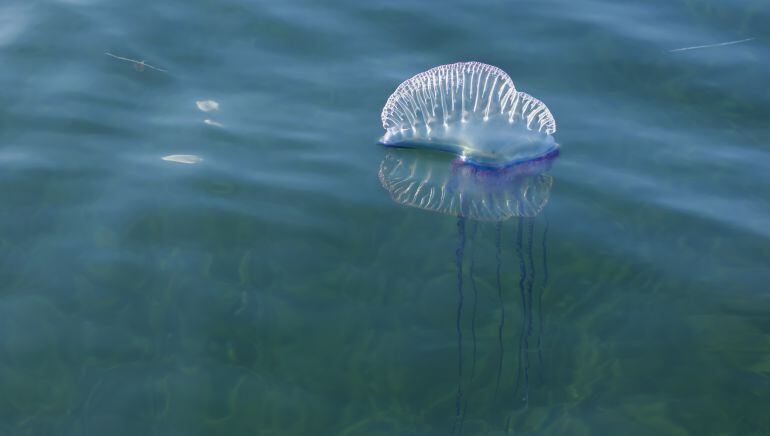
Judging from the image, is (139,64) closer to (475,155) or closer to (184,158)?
(184,158)

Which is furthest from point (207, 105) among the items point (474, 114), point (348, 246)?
point (474, 114)

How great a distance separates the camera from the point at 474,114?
218 inches

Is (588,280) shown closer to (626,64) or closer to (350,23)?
(626,64)

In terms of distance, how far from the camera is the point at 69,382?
4.93 m

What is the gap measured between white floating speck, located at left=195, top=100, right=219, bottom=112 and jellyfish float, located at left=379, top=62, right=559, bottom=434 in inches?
50.2

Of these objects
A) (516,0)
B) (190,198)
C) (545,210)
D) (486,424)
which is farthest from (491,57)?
(486,424)

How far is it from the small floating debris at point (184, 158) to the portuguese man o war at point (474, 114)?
126cm

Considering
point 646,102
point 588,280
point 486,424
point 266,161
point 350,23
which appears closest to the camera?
point 486,424

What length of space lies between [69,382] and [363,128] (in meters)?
2.49

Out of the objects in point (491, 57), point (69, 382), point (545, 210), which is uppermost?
point (491, 57)

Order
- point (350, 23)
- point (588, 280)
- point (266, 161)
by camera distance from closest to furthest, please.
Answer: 1. point (588, 280)
2. point (266, 161)
3. point (350, 23)

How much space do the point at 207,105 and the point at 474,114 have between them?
193 centimetres

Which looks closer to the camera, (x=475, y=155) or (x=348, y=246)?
(x=348, y=246)

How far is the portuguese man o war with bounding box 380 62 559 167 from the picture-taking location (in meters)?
5.54
